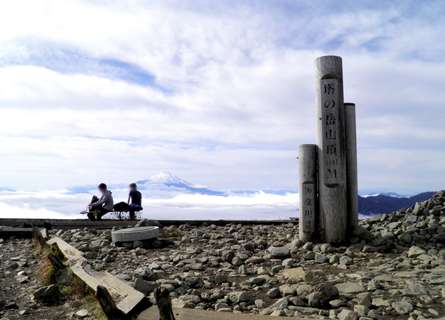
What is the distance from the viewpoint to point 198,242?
11250 millimetres

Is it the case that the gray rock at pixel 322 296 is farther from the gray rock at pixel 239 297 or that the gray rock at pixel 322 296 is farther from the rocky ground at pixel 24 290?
the rocky ground at pixel 24 290

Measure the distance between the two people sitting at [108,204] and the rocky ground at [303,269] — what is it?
152 inches

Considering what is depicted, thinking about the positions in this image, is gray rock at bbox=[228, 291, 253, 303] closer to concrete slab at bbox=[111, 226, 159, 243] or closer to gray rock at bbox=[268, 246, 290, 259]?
gray rock at bbox=[268, 246, 290, 259]

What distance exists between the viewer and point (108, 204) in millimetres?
16672

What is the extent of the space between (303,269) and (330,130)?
3346mm

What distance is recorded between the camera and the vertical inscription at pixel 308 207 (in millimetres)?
9984

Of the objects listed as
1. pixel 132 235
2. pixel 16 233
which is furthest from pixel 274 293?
pixel 16 233

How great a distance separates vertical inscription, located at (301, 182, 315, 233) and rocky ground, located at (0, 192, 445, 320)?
18.0 inches

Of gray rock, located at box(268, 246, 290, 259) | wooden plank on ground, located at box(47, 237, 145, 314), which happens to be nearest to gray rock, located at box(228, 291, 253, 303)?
wooden plank on ground, located at box(47, 237, 145, 314)

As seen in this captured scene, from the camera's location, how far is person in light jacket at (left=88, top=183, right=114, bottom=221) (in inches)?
648

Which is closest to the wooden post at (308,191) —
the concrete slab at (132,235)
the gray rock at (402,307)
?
the concrete slab at (132,235)

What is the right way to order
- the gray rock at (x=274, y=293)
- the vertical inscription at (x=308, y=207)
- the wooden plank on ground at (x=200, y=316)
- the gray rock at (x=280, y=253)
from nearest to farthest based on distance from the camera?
the wooden plank on ground at (x=200, y=316) → the gray rock at (x=274, y=293) → the gray rock at (x=280, y=253) → the vertical inscription at (x=308, y=207)

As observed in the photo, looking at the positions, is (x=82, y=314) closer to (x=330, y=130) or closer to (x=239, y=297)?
(x=239, y=297)

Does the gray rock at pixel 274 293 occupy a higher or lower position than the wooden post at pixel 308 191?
lower
